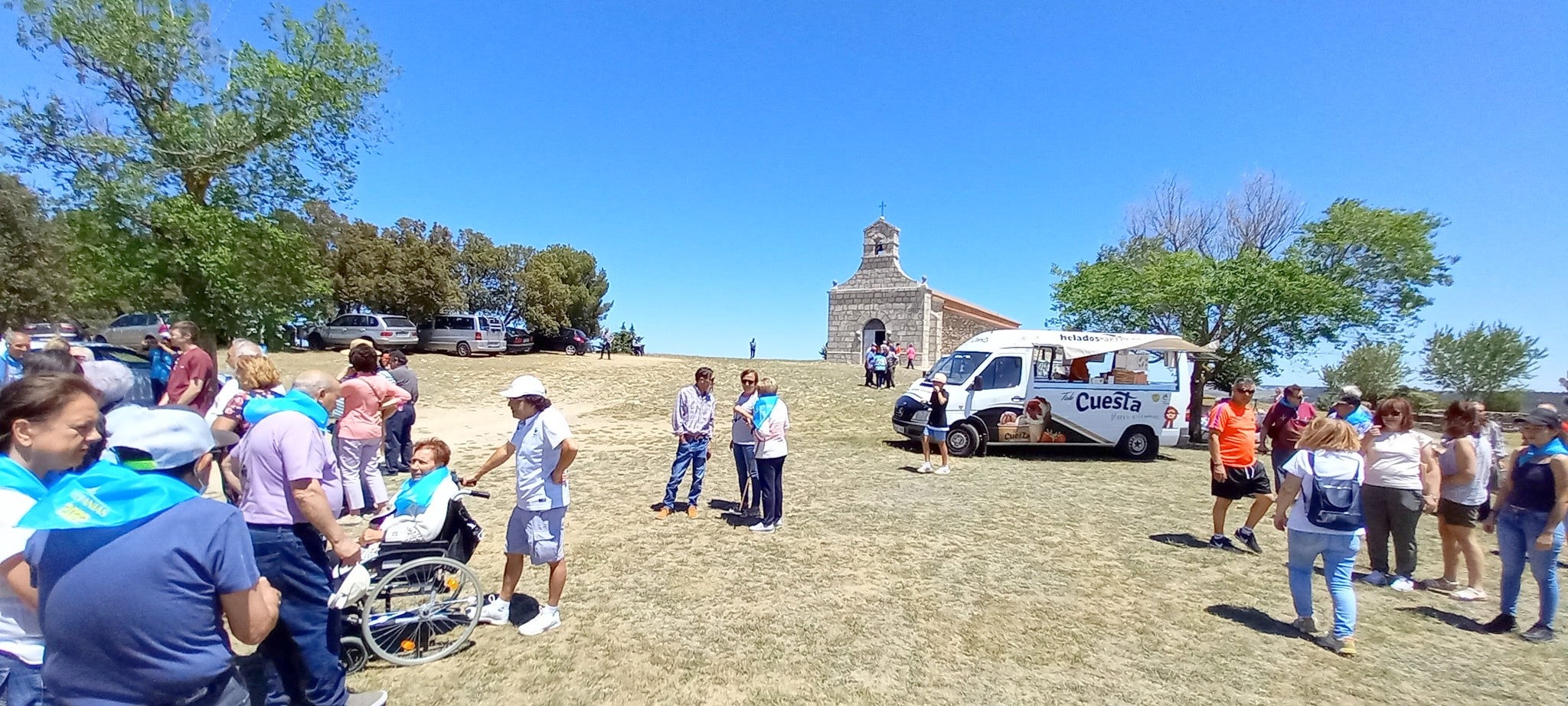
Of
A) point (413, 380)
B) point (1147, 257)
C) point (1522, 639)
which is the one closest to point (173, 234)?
point (413, 380)

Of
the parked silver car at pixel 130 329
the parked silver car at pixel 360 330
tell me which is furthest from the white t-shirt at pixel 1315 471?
the parked silver car at pixel 130 329

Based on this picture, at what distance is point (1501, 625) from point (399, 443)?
1098 cm

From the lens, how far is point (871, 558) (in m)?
6.02

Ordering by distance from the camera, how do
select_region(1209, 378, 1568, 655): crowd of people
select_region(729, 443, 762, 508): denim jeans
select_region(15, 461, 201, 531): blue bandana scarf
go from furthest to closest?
select_region(729, 443, 762, 508): denim jeans < select_region(1209, 378, 1568, 655): crowd of people < select_region(15, 461, 201, 531): blue bandana scarf

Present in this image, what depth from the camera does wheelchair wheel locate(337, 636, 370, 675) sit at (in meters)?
3.68

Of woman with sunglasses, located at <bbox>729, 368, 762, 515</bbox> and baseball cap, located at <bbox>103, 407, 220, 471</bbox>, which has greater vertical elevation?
baseball cap, located at <bbox>103, 407, 220, 471</bbox>

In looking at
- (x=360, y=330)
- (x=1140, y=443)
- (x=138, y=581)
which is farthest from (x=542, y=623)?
(x=360, y=330)

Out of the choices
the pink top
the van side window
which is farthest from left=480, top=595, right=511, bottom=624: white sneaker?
the van side window

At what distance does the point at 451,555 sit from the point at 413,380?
5.60m

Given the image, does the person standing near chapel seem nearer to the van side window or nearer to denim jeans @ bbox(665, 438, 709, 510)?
denim jeans @ bbox(665, 438, 709, 510)

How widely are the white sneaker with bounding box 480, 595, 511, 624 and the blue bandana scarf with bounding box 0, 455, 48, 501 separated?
2.43 m

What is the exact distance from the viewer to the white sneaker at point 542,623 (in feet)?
13.8

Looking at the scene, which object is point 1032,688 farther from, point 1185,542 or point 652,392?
point 652,392

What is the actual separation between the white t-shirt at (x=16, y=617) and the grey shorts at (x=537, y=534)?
6.82 feet
